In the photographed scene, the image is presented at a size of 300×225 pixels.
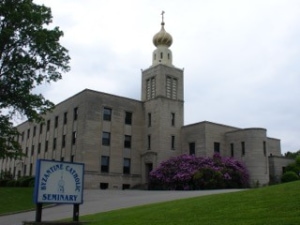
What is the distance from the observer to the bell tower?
4847 centimetres

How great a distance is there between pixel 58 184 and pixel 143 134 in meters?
36.7

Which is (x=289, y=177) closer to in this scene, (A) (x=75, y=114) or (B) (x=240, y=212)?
→ (A) (x=75, y=114)

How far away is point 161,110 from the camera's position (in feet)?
161

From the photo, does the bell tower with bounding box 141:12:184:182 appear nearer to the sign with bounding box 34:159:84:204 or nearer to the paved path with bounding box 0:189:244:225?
the paved path with bounding box 0:189:244:225

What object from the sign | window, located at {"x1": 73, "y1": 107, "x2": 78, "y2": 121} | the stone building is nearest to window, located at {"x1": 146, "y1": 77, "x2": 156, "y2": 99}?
the stone building

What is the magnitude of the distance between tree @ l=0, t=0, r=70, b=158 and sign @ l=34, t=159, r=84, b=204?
46.0ft

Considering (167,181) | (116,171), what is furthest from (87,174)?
(167,181)

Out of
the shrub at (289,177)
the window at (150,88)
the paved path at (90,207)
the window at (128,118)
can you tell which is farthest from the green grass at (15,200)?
the shrub at (289,177)

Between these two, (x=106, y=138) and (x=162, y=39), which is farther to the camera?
(x=162, y=39)

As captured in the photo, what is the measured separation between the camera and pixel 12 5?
2694 centimetres

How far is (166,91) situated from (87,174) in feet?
45.5

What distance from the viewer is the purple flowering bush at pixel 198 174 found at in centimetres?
4106

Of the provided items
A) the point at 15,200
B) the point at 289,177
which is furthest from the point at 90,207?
the point at 289,177

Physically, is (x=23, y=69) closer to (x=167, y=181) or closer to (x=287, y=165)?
(x=167, y=181)
